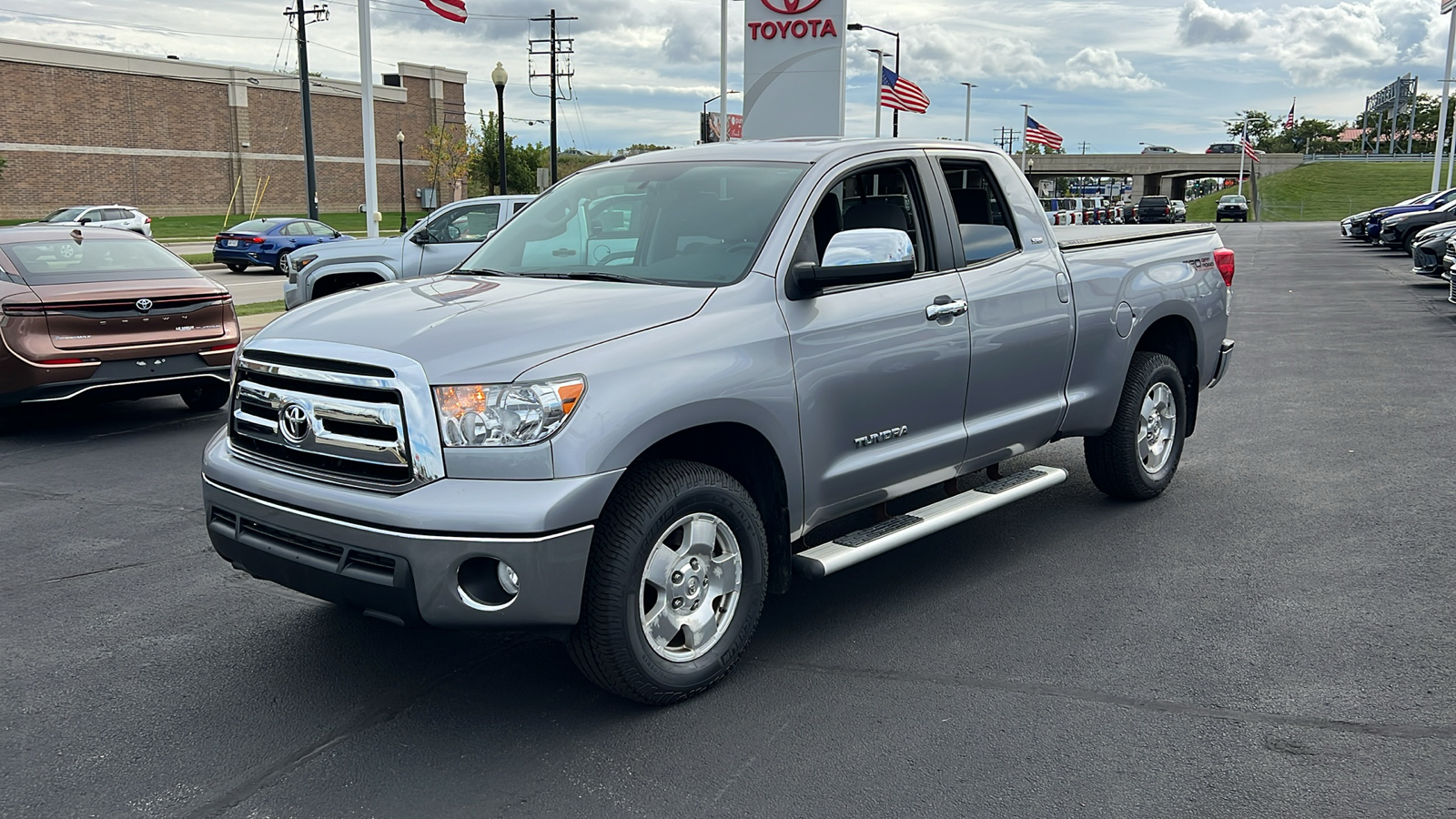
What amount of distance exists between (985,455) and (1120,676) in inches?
55.8

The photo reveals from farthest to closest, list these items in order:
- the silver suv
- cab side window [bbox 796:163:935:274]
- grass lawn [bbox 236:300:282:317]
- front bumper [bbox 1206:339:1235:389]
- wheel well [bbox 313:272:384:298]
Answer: grass lawn [bbox 236:300:282:317] < wheel well [bbox 313:272:384:298] < the silver suv < front bumper [bbox 1206:339:1235:389] < cab side window [bbox 796:163:935:274]

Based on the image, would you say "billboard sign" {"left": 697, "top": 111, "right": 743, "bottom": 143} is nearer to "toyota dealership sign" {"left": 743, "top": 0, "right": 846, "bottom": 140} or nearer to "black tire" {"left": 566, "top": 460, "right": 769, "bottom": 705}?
"toyota dealership sign" {"left": 743, "top": 0, "right": 846, "bottom": 140}

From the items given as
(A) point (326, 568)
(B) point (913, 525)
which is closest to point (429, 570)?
(A) point (326, 568)

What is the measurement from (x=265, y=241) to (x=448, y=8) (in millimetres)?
10713

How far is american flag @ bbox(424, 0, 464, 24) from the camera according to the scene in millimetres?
21312

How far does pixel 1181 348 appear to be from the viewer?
714 centimetres

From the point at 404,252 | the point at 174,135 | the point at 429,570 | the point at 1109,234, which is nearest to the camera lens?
the point at 429,570

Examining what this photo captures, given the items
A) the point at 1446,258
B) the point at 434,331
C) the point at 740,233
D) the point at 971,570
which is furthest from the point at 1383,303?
the point at 434,331

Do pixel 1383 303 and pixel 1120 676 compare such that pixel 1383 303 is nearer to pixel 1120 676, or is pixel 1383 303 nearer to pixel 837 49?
pixel 837 49

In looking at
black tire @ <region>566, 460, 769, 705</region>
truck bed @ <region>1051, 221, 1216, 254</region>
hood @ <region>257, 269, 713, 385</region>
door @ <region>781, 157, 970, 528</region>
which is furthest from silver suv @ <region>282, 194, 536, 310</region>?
black tire @ <region>566, 460, 769, 705</region>

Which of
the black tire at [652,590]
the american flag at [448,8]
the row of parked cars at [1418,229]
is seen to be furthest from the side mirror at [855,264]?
the row of parked cars at [1418,229]

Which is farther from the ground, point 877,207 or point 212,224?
point 877,207

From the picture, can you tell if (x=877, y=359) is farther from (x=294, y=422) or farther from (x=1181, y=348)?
(x=1181, y=348)

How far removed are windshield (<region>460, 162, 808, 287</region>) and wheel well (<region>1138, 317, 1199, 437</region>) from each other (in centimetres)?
304
